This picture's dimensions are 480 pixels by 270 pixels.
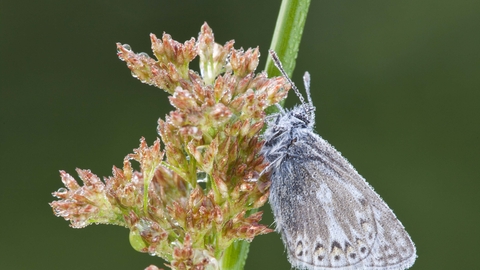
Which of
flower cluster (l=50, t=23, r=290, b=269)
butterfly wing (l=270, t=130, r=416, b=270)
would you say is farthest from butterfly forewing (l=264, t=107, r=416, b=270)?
flower cluster (l=50, t=23, r=290, b=269)

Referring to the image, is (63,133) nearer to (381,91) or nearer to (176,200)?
(381,91)

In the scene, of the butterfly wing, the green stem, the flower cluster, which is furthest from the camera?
the butterfly wing

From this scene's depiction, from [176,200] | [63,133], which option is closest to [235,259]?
[176,200]

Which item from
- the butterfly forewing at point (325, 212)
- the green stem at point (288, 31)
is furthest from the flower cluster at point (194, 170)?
the butterfly forewing at point (325, 212)

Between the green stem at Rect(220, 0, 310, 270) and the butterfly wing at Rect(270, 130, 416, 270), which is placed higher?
the green stem at Rect(220, 0, 310, 270)

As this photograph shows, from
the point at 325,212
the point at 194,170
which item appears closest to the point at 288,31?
the point at 194,170

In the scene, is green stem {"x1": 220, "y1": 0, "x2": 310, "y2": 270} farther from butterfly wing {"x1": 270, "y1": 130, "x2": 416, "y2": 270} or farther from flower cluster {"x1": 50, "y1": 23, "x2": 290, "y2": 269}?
butterfly wing {"x1": 270, "y1": 130, "x2": 416, "y2": 270}
